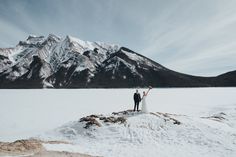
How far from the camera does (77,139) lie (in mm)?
19312

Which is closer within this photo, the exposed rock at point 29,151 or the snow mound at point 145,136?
the exposed rock at point 29,151

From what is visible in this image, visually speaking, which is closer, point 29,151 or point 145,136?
point 29,151

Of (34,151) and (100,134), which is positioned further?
(100,134)

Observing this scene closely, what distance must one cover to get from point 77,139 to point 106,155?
15.6ft

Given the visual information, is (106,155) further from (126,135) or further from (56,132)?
(56,132)

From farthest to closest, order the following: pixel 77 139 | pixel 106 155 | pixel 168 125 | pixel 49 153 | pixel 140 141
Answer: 1. pixel 168 125
2. pixel 77 139
3. pixel 140 141
4. pixel 106 155
5. pixel 49 153

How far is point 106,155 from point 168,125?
7.46 meters

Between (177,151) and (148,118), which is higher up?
(148,118)

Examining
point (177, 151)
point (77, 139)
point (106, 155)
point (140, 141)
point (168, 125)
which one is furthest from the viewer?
point (168, 125)

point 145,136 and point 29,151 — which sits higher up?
point 145,136

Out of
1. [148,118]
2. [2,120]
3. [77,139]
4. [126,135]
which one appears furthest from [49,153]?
[2,120]

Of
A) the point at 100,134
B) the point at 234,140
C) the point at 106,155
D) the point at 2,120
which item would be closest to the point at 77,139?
the point at 100,134

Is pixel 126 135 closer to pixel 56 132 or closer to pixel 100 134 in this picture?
pixel 100 134

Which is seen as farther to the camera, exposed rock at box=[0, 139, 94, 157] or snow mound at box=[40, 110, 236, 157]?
snow mound at box=[40, 110, 236, 157]
